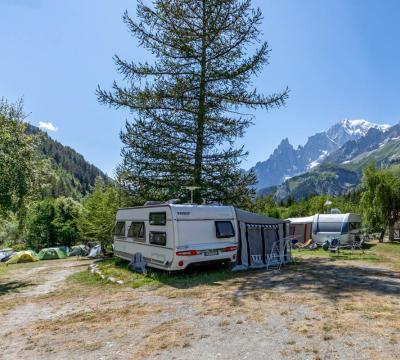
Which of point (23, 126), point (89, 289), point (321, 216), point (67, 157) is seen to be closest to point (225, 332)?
point (89, 289)

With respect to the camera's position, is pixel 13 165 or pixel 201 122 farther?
pixel 201 122

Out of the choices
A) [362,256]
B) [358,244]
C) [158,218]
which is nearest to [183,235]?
[158,218]

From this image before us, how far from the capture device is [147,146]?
17.7 m

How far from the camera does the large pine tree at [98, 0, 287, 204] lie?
56.9 feet

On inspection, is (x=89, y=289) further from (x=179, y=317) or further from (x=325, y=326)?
(x=325, y=326)

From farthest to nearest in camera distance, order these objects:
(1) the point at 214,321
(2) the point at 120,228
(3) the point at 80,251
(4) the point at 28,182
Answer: (3) the point at 80,251 < (2) the point at 120,228 < (4) the point at 28,182 < (1) the point at 214,321

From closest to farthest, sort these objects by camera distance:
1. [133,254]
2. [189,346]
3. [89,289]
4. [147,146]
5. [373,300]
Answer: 1. [189,346]
2. [373,300]
3. [89,289]
4. [133,254]
5. [147,146]

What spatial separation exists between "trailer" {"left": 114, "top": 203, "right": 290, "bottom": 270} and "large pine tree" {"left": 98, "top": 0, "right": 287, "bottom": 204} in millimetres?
3743

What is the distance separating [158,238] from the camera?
11.7 metres

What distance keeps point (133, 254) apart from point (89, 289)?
341cm

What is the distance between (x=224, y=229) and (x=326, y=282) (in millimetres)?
4051

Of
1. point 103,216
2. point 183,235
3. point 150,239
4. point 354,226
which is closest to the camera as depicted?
A: point 183,235

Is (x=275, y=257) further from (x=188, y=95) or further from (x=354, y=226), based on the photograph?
(x=354, y=226)

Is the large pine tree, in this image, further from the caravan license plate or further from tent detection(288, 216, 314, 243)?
tent detection(288, 216, 314, 243)
